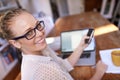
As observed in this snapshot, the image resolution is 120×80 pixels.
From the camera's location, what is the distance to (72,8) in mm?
3629

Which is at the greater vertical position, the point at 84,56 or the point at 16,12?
the point at 16,12

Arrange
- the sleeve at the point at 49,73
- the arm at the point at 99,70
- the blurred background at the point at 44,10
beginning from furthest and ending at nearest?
the blurred background at the point at 44,10, the arm at the point at 99,70, the sleeve at the point at 49,73

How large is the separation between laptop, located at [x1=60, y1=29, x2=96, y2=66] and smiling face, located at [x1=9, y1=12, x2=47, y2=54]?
0.40 metres

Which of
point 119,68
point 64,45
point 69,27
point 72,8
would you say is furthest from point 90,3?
point 119,68

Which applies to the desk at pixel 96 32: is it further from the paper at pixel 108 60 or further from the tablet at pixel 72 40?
the tablet at pixel 72 40

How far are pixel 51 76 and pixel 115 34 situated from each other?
88 centimetres

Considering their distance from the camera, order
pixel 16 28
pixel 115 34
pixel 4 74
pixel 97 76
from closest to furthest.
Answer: pixel 16 28
pixel 97 76
pixel 115 34
pixel 4 74

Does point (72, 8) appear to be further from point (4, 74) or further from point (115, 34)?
point (115, 34)

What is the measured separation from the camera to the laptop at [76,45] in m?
1.18

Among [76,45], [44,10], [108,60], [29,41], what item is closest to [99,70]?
[108,60]

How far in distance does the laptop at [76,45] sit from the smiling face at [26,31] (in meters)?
0.40

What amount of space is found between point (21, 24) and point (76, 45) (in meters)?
0.58

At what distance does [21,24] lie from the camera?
787 millimetres

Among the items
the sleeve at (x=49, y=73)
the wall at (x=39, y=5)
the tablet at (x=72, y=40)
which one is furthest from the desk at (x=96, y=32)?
the wall at (x=39, y=5)
